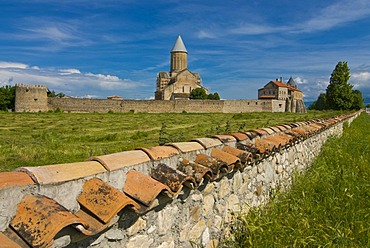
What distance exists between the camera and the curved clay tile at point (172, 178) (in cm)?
242

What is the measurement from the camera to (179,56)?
236 ft

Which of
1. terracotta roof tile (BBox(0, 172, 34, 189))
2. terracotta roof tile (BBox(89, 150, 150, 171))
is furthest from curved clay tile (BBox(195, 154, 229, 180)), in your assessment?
terracotta roof tile (BBox(0, 172, 34, 189))

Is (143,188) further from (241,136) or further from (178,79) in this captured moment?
(178,79)

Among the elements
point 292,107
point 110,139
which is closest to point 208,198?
point 110,139

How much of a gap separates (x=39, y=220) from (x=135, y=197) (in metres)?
0.74

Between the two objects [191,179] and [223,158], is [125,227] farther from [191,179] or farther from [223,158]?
[223,158]

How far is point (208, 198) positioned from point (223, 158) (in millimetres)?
463

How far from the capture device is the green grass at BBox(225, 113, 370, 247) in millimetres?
3344

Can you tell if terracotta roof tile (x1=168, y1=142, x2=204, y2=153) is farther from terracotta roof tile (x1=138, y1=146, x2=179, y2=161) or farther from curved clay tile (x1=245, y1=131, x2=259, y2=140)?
curved clay tile (x1=245, y1=131, x2=259, y2=140)

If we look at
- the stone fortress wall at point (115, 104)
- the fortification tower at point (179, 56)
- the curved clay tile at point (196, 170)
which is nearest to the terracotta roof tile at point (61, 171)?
the curved clay tile at point (196, 170)

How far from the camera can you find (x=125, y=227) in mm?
2113

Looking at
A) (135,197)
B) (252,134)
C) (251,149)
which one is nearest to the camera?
(135,197)

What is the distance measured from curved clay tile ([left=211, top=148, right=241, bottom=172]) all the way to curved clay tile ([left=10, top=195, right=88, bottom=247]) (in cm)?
201

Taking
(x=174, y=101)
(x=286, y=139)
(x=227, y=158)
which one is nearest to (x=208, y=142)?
(x=227, y=158)
